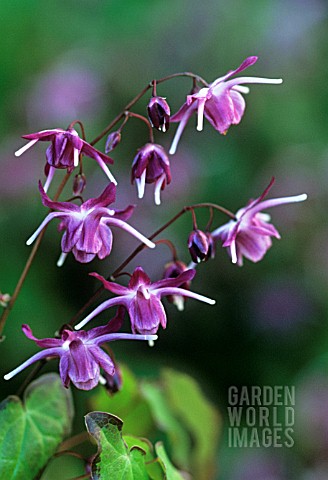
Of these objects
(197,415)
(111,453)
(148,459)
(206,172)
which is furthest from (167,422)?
(206,172)

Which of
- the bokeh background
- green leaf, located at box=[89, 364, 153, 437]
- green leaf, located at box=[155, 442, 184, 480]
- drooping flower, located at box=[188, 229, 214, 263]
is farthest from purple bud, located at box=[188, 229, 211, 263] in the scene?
the bokeh background

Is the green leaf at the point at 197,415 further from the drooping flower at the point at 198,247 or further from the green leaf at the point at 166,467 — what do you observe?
the drooping flower at the point at 198,247

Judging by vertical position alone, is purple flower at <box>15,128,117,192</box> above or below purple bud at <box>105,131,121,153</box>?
below

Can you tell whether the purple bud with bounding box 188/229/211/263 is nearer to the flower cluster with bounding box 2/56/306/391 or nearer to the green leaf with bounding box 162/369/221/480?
the flower cluster with bounding box 2/56/306/391

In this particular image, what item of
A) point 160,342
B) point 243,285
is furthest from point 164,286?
point 243,285

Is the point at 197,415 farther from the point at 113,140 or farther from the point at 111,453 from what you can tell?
the point at 113,140

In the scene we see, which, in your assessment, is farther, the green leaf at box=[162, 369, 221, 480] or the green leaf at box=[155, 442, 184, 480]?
the green leaf at box=[162, 369, 221, 480]
